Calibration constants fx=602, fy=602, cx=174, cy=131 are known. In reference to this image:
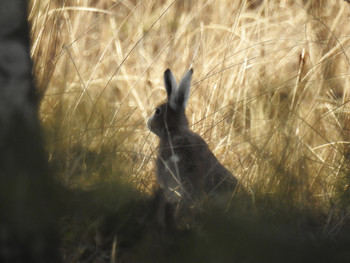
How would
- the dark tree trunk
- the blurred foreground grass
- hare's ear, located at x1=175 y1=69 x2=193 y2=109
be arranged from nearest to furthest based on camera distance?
the dark tree trunk → the blurred foreground grass → hare's ear, located at x1=175 y1=69 x2=193 y2=109

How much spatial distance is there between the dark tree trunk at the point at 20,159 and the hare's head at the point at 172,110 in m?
1.36

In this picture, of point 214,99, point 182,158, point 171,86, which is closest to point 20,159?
point 182,158

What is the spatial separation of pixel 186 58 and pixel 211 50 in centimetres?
19

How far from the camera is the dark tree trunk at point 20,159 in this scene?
5.91 ft

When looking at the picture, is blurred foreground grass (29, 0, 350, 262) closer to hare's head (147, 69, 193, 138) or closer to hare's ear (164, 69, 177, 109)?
hare's head (147, 69, 193, 138)

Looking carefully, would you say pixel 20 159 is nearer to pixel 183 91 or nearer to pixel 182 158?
pixel 182 158

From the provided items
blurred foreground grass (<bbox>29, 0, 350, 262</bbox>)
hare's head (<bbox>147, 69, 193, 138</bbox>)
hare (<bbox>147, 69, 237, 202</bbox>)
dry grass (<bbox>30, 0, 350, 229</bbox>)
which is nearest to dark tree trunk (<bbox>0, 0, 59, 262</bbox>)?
blurred foreground grass (<bbox>29, 0, 350, 262</bbox>)

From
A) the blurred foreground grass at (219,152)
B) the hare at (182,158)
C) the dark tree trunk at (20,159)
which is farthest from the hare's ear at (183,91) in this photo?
the dark tree trunk at (20,159)

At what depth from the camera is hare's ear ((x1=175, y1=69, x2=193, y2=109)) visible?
3.19 m

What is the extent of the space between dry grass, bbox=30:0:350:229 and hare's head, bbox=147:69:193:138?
8 centimetres

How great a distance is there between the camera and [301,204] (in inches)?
86.8

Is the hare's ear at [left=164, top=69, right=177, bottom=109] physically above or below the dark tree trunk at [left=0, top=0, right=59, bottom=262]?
above

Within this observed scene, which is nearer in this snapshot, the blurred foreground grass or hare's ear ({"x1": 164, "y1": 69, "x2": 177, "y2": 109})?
the blurred foreground grass

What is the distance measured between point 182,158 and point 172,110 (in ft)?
1.68
